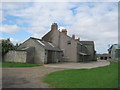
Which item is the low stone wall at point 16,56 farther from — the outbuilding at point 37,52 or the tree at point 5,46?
the outbuilding at point 37,52

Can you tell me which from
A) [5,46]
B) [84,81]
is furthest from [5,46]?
[84,81]

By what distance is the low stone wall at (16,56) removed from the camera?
3251 centimetres

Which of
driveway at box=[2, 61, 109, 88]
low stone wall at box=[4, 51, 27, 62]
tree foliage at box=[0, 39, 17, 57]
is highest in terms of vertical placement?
tree foliage at box=[0, 39, 17, 57]

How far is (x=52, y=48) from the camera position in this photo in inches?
1576

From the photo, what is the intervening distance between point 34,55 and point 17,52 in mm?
4600

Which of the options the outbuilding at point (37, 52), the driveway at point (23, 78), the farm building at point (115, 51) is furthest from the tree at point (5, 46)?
the farm building at point (115, 51)

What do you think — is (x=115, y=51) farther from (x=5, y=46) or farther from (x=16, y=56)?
(x=5, y=46)

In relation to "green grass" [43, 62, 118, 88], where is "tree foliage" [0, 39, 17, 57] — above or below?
above

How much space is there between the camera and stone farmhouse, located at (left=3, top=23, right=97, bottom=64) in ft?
116

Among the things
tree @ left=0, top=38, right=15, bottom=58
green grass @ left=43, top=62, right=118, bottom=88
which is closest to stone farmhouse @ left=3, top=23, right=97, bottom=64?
tree @ left=0, top=38, right=15, bottom=58

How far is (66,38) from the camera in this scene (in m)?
45.8

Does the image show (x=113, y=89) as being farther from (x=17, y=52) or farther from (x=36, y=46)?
(x=36, y=46)

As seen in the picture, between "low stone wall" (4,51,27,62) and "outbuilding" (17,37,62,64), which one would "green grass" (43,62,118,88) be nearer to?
"low stone wall" (4,51,27,62)

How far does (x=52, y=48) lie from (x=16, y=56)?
9.98m
